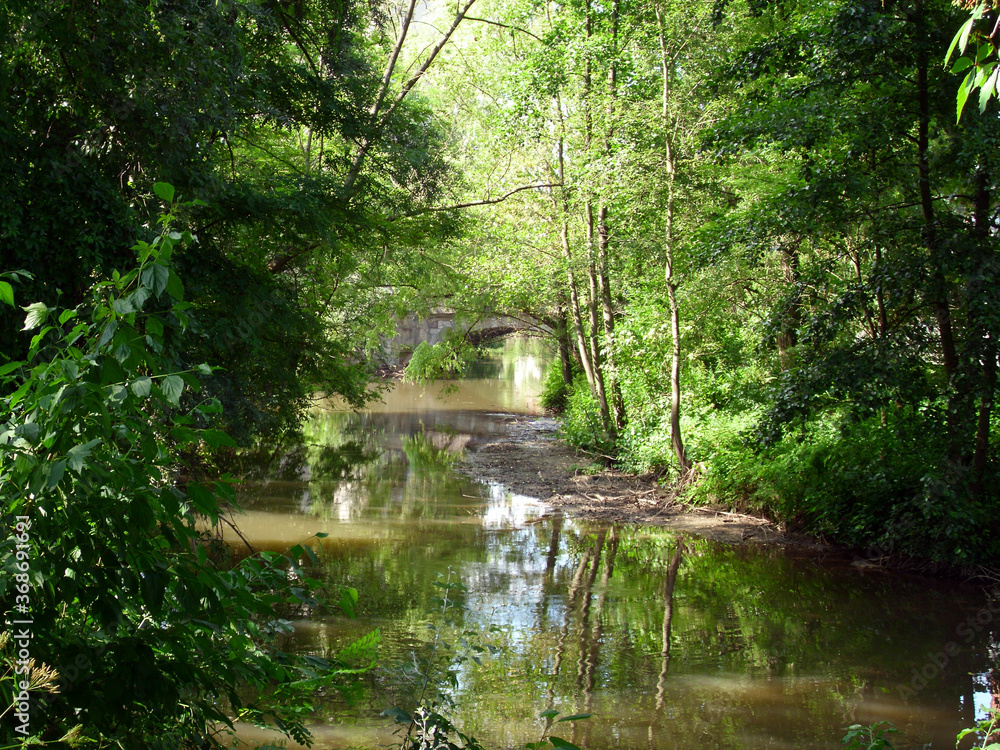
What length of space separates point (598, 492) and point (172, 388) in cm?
1289

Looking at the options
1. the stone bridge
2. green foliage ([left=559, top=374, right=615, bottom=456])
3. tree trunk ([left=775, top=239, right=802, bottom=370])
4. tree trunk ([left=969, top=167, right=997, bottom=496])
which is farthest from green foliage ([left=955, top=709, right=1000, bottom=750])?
the stone bridge

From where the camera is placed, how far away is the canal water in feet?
18.1

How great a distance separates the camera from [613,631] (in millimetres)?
7543

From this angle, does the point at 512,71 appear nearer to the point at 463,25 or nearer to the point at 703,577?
the point at 463,25

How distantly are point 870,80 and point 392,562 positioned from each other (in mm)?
8397

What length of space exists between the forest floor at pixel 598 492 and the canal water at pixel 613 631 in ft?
1.56

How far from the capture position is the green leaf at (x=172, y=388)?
Answer: 4.89 ft

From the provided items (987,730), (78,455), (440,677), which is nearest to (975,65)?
(78,455)

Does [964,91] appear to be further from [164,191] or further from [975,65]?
[164,191]

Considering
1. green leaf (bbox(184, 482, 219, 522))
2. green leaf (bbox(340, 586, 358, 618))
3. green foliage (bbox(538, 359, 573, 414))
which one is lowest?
green leaf (bbox(340, 586, 358, 618))

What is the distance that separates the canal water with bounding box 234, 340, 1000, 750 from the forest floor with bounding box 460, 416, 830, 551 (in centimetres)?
47

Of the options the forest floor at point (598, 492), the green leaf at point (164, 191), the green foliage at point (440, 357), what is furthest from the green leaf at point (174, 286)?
the green foliage at point (440, 357)

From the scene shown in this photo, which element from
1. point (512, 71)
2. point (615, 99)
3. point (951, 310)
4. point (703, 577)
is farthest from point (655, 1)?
point (703, 577)

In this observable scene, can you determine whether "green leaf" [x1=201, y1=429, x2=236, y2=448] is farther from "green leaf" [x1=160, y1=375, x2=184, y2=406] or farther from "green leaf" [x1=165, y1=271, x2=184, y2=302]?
"green leaf" [x1=165, y1=271, x2=184, y2=302]
